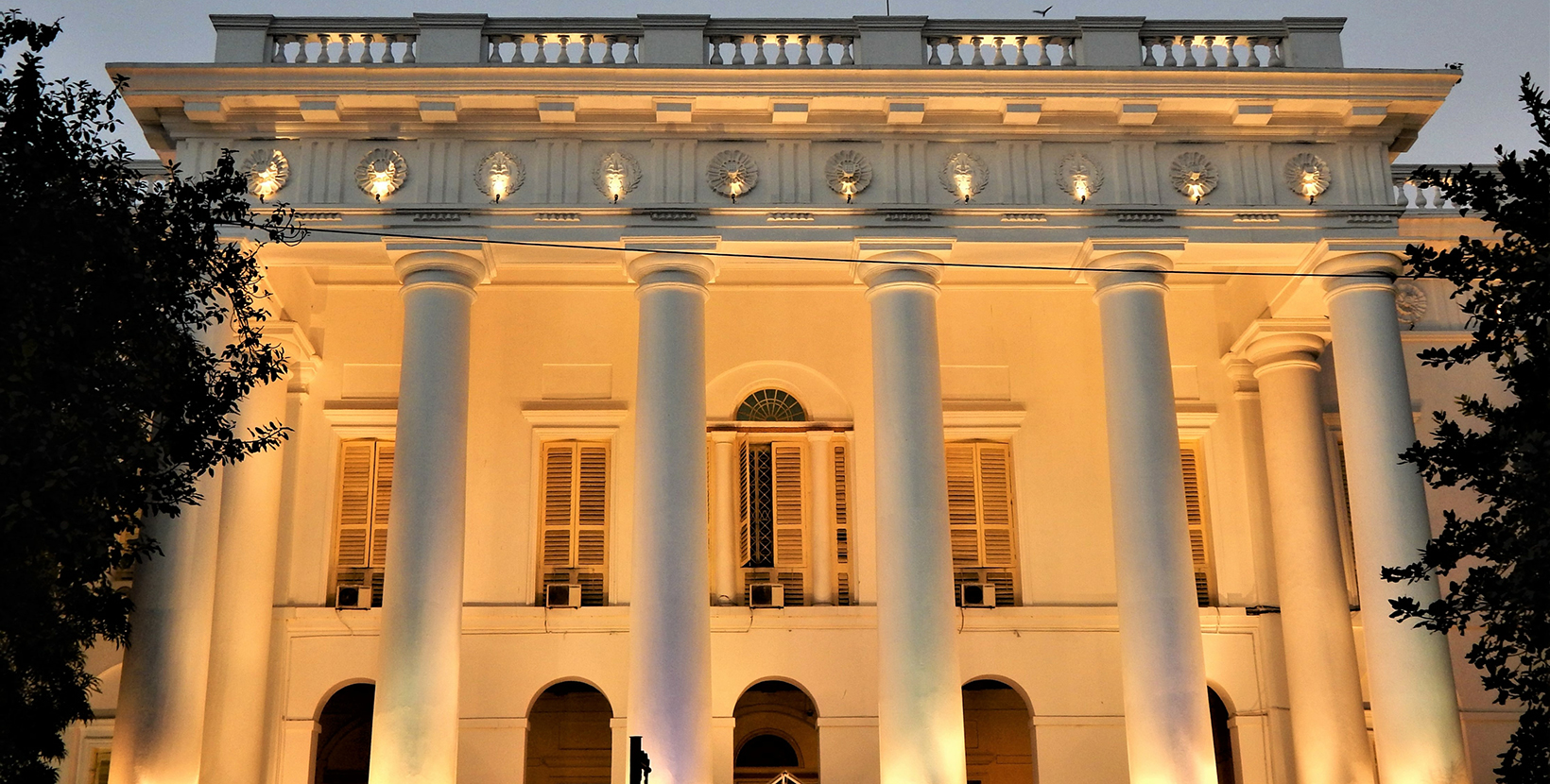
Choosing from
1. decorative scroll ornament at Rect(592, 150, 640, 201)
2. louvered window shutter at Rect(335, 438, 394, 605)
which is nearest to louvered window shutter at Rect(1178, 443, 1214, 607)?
decorative scroll ornament at Rect(592, 150, 640, 201)

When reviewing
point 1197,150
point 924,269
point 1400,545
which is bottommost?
point 1400,545

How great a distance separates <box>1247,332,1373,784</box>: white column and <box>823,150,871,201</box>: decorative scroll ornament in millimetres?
7172

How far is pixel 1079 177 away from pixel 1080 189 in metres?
0.18

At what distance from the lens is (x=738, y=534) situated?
22938 millimetres

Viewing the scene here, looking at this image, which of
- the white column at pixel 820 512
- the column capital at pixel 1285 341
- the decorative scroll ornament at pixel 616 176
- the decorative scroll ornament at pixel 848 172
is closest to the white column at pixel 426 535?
the decorative scroll ornament at pixel 616 176

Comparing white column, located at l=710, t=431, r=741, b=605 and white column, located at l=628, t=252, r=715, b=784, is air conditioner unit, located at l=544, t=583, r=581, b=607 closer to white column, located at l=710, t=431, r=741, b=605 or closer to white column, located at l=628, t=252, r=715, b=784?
white column, located at l=710, t=431, r=741, b=605

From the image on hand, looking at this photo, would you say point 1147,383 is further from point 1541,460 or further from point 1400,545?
point 1541,460

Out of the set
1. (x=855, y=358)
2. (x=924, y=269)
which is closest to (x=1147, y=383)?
(x=924, y=269)

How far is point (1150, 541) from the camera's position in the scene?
1817 cm

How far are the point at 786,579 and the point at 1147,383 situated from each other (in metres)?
6.69

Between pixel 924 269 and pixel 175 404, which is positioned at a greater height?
pixel 924 269

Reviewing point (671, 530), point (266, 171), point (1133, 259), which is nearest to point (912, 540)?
point (671, 530)

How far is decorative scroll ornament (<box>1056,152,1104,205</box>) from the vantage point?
63.6ft

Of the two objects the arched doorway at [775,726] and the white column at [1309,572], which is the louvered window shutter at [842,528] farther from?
the white column at [1309,572]
